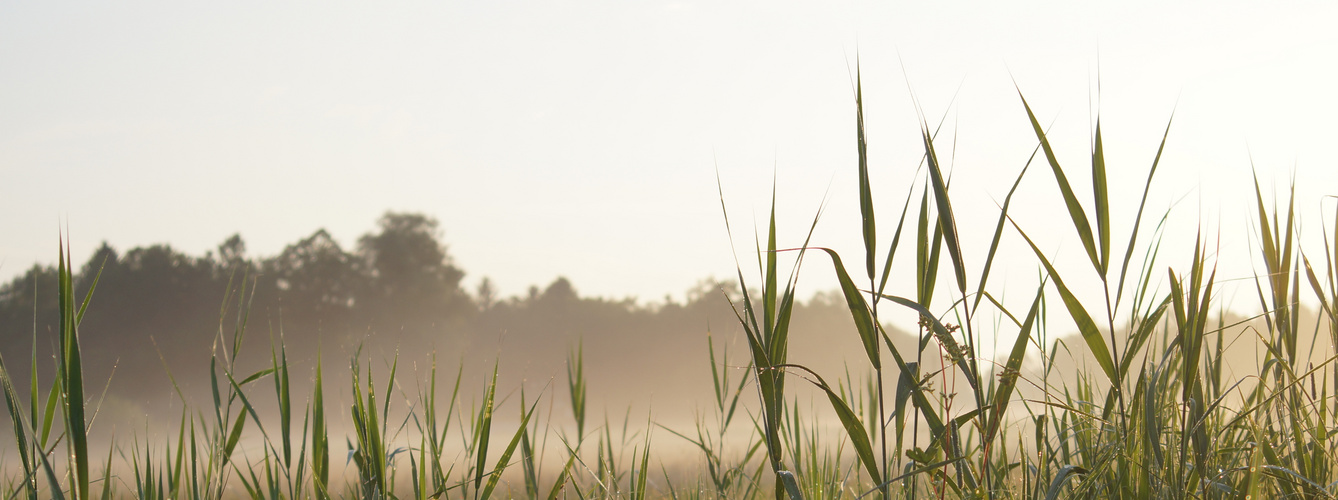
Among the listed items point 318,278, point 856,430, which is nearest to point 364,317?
point 318,278

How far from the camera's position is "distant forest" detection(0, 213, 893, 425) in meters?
21.2

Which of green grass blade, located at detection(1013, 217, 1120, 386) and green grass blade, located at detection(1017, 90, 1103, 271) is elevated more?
green grass blade, located at detection(1017, 90, 1103, 271)

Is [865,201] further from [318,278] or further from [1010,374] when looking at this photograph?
[318,278]

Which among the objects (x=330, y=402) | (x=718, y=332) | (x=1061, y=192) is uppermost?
(x=1061, y=192)

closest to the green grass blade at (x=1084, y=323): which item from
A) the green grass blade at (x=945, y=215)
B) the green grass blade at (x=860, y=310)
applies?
the green grass blade at (x=945, y=215)

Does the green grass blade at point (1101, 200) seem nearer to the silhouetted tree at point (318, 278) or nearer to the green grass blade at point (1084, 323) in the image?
the green grass blade at point (1084, 323)

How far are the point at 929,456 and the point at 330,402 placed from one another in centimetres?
3340

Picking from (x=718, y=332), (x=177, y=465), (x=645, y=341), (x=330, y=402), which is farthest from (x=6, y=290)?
(x=177, y=465)

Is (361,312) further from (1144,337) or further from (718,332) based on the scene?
(1144,337)

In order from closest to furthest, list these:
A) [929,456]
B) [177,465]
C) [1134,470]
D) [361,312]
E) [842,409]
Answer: [842,409] → [929,456] → [1134,470] → [177,465] → [361,312]

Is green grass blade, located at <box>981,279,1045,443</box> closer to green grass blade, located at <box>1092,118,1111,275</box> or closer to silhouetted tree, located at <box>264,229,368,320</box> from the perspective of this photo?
green grass blade, located at <box>1092,118,1111,275</box>

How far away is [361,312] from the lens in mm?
23938

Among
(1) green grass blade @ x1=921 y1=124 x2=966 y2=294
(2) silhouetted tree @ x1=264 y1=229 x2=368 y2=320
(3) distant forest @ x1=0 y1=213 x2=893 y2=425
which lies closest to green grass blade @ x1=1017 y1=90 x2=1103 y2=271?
(1) green grass blade @ x1=921 y1=124 x2=966 y2=294

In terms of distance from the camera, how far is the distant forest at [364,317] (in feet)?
69.5
